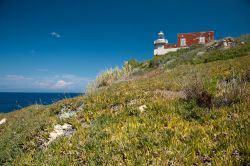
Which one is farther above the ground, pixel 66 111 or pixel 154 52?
pixel 154 52

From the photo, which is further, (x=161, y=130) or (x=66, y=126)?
(x=66, y=126)

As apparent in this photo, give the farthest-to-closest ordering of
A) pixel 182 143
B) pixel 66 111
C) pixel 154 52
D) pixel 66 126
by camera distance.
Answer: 1. pixel 154 52
2. pixel 66 111
3. pixel 66 126
4. pixel 182 143

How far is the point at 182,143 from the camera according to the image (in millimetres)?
5434

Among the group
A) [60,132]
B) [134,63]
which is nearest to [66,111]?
[60,132]

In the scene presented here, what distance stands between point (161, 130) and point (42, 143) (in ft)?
12.7

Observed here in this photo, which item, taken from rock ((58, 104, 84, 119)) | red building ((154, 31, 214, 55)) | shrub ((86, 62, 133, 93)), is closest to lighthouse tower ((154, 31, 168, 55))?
red building ((154, 31, 214, 55))

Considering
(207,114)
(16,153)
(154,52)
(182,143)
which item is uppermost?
(154,52)

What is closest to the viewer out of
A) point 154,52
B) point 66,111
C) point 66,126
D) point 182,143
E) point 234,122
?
point 182,143

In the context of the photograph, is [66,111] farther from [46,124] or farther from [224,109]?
[224,109]

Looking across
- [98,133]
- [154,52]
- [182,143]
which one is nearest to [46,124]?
[98,133]

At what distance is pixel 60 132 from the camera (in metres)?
8.24

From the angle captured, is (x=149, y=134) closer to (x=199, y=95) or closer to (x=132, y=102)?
(x=199, y=95)

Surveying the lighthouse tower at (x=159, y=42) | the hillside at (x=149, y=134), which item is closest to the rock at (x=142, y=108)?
the hillside at (x=149, y=134)

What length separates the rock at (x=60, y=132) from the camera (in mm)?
7786
